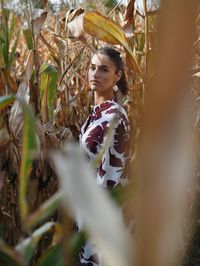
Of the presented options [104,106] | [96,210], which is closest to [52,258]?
[96,210]

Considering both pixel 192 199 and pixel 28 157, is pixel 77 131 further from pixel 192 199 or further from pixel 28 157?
pixel 28 157

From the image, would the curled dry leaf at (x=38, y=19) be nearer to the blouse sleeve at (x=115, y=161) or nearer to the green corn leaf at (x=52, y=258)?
the blouse sleeve at (x=115, y=161)

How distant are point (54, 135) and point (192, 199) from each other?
61 centimetres

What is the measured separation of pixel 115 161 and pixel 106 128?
0.33ft

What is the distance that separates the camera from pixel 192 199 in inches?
75.5

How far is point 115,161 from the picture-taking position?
5.00 feet

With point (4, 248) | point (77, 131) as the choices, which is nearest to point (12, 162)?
point (77, 131)

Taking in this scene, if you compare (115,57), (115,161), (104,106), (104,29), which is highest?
(104,29)

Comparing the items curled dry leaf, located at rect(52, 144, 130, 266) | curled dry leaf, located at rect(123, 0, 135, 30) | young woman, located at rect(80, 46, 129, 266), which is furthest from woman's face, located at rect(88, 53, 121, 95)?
curled dry leaf, located at rect(52, 144, 130, 266)

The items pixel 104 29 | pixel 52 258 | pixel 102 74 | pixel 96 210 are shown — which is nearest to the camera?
pixel 96 210

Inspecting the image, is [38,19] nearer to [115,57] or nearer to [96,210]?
[115,57]

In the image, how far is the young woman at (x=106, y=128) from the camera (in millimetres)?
1512

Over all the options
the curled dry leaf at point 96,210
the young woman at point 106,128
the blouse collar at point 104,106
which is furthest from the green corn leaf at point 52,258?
the blouse collar at point 104,106

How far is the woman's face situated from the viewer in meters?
1.63
